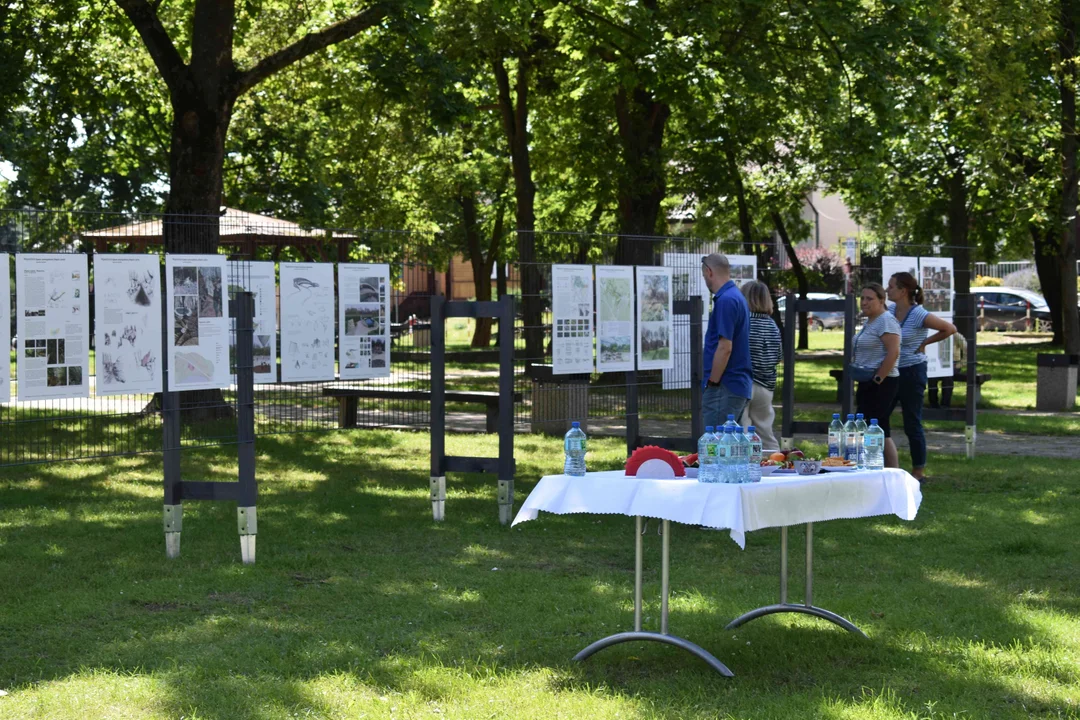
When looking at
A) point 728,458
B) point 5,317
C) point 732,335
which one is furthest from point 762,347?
point 5,317

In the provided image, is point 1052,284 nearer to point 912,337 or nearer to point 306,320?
point 912,337

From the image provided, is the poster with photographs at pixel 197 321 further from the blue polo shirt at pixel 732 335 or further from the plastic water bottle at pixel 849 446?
the plastic water bottle at pixel 849 446

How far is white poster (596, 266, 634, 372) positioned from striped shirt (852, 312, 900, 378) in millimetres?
2126

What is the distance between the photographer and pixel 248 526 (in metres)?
9.36

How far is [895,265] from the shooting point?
1509cm

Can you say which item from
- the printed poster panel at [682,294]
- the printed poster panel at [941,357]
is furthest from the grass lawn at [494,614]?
the printed poster panel at [941,357]

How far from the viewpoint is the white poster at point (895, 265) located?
14836 millimetres

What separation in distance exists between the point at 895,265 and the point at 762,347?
4430 millimetres

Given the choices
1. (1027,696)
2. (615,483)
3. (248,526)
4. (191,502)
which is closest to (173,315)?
(248,526)

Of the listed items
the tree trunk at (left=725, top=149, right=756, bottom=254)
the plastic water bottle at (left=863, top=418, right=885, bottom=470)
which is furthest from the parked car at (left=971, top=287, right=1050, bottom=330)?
the plastic water bottle at (left=863, top=418, right=885, bottom=470)

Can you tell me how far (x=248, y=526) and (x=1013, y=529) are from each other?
19.9 feet

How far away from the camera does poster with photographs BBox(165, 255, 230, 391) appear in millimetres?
9234

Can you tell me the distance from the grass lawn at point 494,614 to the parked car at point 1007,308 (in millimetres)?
41563

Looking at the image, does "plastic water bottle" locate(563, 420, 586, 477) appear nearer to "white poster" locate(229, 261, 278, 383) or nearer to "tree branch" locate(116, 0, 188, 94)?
"white poster" locate(229, 261, 278, 383)
